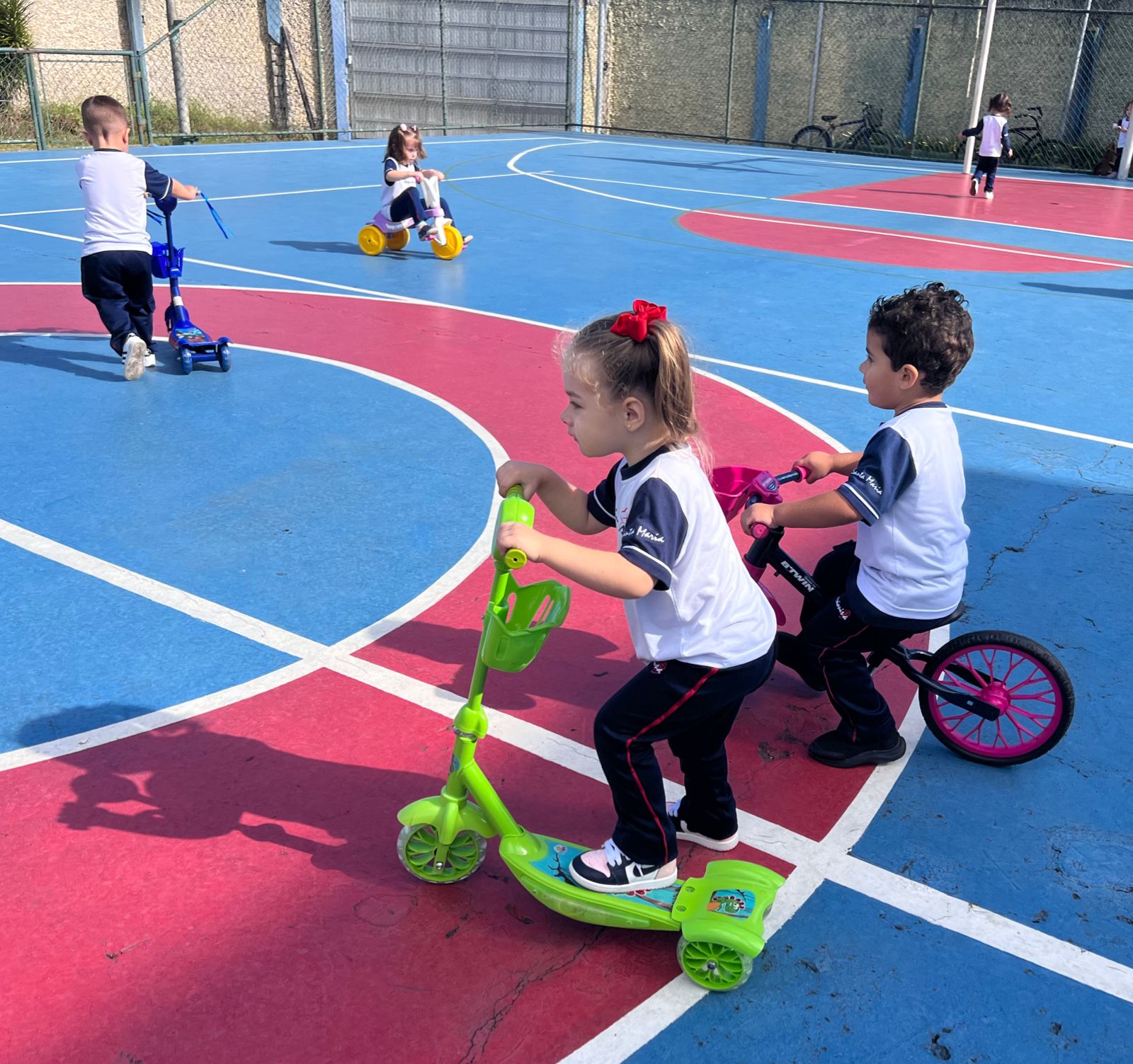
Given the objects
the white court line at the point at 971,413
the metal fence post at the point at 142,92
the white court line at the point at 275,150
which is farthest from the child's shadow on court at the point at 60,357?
the metal fence post at the point at 142,92

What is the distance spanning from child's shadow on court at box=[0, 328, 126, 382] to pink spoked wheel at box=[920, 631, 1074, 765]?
6.10 meters

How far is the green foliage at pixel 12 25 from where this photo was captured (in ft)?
79.2

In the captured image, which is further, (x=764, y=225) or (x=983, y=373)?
(x=764, y=225)

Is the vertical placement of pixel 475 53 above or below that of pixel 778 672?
above

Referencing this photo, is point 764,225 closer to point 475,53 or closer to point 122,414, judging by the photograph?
point 122,414

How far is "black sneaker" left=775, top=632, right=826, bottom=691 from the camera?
3.95 metres

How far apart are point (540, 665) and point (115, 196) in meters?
5.15

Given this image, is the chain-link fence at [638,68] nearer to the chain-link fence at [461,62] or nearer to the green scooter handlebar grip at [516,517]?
the chain-link fence at [461,62]

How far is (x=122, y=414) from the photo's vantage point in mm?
→ 6922

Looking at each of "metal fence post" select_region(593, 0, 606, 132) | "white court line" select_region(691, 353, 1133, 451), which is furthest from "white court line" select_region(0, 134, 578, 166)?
"white court line" select_region(691, 353, 1133, 451)

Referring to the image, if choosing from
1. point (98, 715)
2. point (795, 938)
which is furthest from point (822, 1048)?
point (98, 715)

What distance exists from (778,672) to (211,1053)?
251 centimetres

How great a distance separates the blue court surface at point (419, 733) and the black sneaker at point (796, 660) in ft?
0.38

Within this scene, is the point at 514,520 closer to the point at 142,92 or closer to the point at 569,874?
the point at 569,874
